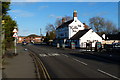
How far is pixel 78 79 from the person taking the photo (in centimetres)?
1021

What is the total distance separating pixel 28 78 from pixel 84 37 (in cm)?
4577

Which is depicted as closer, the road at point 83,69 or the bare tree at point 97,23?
the road at point 83,69

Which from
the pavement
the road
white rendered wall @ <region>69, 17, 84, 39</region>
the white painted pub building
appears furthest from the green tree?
white rendered wall @ <region>69, 17, 84, 39</region>

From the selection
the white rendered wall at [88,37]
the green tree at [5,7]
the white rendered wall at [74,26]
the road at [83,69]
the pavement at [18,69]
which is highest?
the white rendered wall at [74,26]

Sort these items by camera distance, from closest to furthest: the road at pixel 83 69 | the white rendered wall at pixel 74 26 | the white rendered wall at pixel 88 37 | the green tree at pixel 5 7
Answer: the road at pixel 83 69
the green tree at pixel 5 7
the white rendered wall at pixel 88 37
the white rendered wall at pixel 74 26

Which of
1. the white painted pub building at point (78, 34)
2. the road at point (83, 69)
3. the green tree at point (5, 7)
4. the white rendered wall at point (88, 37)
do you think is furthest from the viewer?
the white painted pub building at point (78, 34)

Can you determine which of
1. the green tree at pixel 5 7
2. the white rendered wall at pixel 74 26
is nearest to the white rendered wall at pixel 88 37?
the white rendered wall at pixel 74 26

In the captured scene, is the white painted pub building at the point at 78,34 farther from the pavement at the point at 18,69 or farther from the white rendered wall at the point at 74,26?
the pavement at the point at 18,69

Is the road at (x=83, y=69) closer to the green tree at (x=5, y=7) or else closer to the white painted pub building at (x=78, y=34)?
the green tree at (x=5, y=7)

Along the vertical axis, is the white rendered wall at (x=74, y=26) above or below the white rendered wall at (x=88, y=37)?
above

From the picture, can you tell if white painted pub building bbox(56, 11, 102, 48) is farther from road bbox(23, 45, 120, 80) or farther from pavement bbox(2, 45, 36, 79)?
pavement bbox(2, 45, 36, 79)

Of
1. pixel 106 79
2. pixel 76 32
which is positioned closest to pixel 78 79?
pixel 106 79

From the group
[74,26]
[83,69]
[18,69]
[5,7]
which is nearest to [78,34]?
[74,26]

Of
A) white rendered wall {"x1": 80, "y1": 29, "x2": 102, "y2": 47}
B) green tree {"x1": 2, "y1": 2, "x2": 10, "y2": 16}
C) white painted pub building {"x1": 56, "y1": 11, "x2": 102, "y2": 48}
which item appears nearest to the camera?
green tree {"x1": 2, "y1": 2, "x2": 10, "y2": 16}
